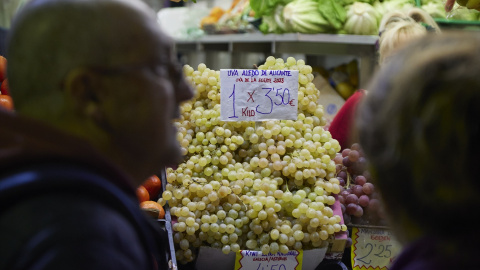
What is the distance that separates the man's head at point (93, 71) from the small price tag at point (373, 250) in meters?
1.15

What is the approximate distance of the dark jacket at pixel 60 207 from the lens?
27.5 inches

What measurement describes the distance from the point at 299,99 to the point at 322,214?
1.49 feet

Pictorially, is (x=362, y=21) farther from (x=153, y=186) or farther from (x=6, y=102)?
(x=6, y=102)

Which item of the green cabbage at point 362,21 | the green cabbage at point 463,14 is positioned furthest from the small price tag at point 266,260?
the green cabbage at point 362,21

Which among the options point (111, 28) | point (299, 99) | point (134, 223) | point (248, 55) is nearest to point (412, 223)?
point (134, 223)

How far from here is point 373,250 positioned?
1805 millimetres

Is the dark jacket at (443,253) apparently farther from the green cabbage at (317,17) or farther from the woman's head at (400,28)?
the green cabbage at (317,17)

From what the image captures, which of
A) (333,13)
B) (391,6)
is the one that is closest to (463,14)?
(391,6)

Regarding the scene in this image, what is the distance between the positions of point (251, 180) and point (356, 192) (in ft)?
1.25

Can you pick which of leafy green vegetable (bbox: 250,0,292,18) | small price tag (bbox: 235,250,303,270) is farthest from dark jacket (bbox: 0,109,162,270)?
leafy green vegetable (bbox: 250,0,292,18)

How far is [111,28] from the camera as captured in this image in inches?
31.4

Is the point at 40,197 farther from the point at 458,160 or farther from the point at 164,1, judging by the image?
the point at 164,1

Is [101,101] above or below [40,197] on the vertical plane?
above

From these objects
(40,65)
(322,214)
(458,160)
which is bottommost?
(322,214)
